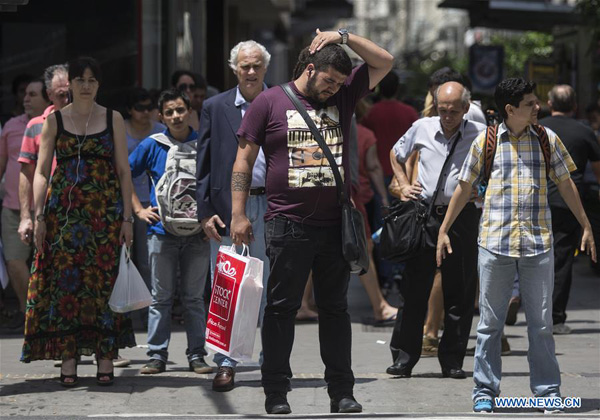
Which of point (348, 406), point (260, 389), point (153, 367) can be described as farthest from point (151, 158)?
point (348, 406)

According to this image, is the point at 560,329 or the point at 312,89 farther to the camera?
the point at 560,329

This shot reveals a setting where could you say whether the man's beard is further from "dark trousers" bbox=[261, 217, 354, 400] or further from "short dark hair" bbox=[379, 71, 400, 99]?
"short dark hair" bbox=[379, 71, 400, 99]

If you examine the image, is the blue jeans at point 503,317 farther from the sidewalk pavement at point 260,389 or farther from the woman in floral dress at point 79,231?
the woman in floral dress at point 79,231

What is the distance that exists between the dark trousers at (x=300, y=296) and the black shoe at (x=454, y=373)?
1.36m

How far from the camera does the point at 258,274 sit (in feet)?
20.5

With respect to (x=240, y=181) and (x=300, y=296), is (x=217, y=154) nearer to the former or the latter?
(x=240, y=181)

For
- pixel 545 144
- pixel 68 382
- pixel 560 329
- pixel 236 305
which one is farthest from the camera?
pixel 560 329

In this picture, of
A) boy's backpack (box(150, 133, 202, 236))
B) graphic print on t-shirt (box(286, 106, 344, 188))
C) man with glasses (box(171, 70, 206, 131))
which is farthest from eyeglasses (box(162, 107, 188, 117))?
man with glasses (box(171, 70, 206, 131))

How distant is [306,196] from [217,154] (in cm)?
124

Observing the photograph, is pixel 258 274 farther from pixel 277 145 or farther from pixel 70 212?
pixel 70 212

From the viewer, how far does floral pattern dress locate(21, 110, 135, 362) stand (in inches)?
281

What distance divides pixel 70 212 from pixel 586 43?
515 inches

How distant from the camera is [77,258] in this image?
23.4 feet

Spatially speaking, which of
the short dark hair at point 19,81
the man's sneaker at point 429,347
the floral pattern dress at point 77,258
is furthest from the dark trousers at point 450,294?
the short dark hair at point 19,81
